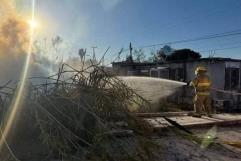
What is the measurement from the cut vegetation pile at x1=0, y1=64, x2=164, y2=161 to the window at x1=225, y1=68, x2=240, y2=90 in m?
17.1

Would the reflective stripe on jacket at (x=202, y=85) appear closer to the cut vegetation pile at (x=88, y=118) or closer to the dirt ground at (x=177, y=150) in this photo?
the dirt ground at (x=177, y=150)

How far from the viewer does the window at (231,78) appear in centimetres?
2369

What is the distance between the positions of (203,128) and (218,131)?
0.38 metres

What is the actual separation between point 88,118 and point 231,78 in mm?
18456

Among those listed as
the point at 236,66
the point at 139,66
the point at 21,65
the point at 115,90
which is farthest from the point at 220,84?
the point at 115,90

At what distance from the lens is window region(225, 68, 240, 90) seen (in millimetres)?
23688

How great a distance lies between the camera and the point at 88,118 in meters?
6.75

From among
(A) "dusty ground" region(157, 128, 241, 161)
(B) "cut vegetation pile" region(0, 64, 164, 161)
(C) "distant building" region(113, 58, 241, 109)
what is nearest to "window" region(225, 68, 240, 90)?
(C) "distant building" region(113, 58, 241, 109)

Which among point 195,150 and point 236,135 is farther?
point 236,135

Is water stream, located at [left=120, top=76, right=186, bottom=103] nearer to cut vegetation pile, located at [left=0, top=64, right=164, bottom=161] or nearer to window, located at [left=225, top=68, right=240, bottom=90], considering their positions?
window, located at [left=225, top=68, right=240, bottom=90]

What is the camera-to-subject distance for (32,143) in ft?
22.1

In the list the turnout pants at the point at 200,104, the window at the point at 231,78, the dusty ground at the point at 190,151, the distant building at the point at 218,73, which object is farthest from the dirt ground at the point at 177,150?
the window at the point at 231,78

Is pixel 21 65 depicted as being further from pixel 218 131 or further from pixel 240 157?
pixel 240 157

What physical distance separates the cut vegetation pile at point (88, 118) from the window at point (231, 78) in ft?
56.0
